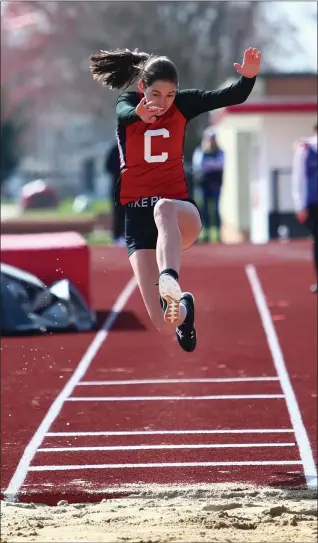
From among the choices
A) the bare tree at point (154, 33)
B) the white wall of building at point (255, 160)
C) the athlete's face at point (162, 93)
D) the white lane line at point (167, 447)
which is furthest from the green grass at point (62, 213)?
the athlete's face at point (162, 93)

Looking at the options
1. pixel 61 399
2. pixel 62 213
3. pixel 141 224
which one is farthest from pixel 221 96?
pixel 62 213

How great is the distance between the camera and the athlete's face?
20.3 ft

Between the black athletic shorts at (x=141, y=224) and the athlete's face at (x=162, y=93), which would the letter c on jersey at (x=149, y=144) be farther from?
the black athletic shorts at (x=141, y=224)

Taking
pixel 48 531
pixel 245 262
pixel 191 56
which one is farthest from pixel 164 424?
pixel 191 56

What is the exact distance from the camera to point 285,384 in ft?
47.7

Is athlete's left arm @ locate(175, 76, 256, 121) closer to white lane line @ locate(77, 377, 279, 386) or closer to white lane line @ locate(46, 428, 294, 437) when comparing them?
white lane line @ locate(46, 428, 294, 437)

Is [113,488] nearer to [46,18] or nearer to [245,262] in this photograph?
[245,262]

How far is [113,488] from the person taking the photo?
11109mm

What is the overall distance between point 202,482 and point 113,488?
69 cm

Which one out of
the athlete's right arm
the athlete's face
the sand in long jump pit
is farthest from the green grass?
the athlete's face

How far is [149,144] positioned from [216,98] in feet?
1.16

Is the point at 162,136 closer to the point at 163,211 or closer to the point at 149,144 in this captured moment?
the point at 149,144

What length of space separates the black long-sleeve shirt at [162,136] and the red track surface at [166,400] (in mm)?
4909

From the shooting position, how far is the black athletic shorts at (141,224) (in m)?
6.52
